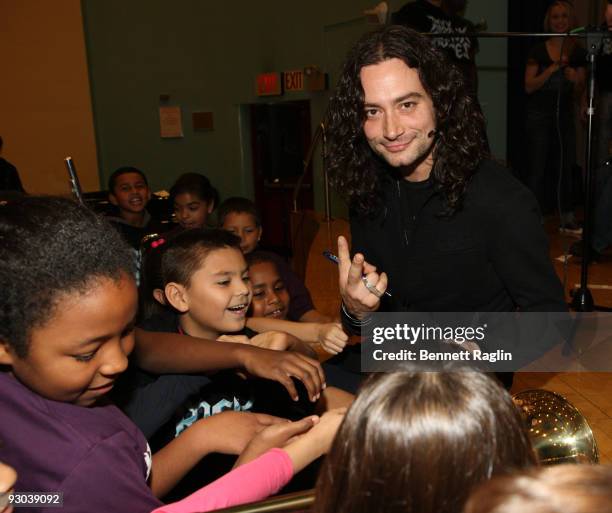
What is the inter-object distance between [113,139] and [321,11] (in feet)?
13.1

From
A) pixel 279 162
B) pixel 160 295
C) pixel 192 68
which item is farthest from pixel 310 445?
pixel 192 68

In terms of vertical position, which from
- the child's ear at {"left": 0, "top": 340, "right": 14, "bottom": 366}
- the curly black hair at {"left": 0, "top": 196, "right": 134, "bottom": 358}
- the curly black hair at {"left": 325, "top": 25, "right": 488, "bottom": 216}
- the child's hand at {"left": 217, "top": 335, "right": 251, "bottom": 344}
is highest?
the curly black hair at {"left": 325, "top": 25, "right": 488, "bottom": 216}

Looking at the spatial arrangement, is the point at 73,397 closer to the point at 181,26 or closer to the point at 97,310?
the point at 97,310

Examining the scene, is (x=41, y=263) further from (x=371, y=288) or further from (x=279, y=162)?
(x=279, y=162)

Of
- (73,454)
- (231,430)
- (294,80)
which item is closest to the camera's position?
(73,454)

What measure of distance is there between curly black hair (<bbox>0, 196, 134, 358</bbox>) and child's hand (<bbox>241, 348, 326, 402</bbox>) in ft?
1.68

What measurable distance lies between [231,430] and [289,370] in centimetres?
20

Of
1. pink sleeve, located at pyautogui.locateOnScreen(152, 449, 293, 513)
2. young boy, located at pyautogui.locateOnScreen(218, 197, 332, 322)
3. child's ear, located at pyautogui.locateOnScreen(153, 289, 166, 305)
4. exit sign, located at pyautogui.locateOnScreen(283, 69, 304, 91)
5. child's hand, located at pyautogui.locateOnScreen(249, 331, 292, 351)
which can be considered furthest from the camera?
exit sign, located at pyautogui.locateOnScreen(283, 69, 304, 91)

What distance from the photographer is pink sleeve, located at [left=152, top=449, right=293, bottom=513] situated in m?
1.25

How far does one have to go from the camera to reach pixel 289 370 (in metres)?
1.54

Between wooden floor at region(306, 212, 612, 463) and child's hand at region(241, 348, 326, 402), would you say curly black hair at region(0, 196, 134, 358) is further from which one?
wooden floor at region(306, 212, 612, 463)

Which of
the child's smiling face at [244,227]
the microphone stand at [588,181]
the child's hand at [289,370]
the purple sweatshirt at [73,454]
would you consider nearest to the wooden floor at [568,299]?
the microphone stand at [588,181]

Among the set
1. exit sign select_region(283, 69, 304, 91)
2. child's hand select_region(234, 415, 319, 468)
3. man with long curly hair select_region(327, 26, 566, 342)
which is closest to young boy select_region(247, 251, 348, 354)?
man with long curly hair select_region(327, 26, 566, 342)

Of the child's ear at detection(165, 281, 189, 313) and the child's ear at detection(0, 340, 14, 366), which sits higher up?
the child's ear at detection(0, 340, 14, 366)
